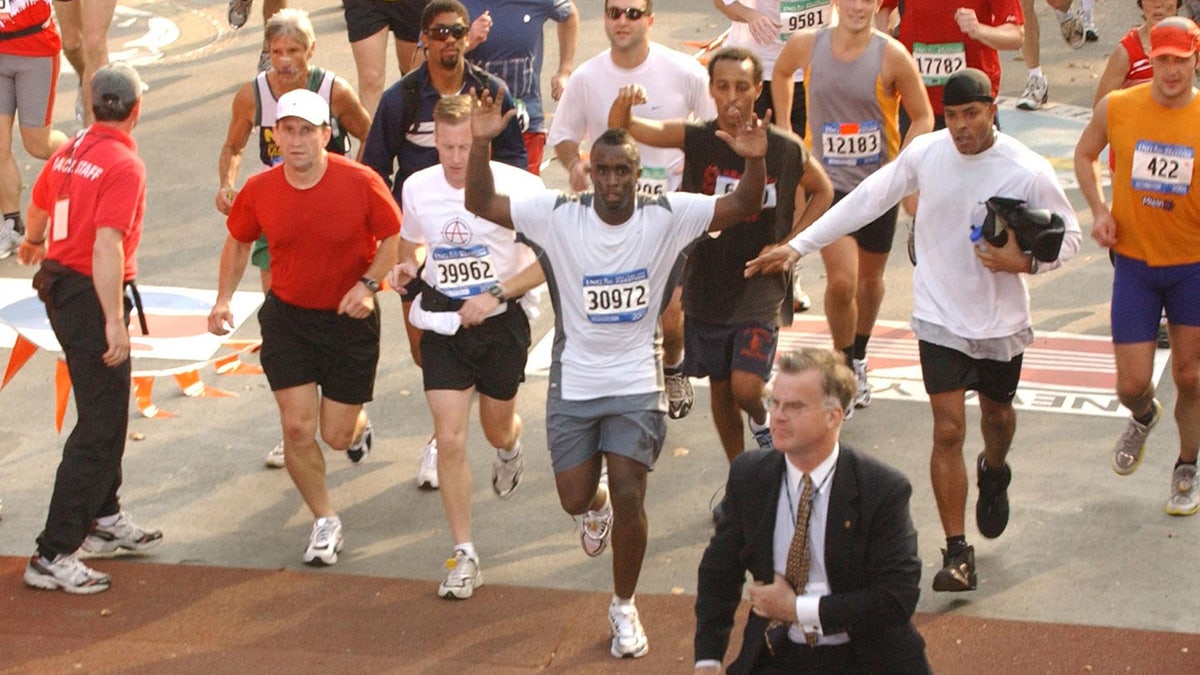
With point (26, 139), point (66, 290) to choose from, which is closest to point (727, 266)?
point (66, 290)

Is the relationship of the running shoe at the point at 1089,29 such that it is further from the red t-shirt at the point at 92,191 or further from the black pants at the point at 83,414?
the black pants at the point at 83,414

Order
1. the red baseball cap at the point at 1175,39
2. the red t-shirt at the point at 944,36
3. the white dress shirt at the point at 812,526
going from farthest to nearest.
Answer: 1. the red t-shirt at the point at 944,36
2. the red baseball cap at the point at 1175,39
3. the white dress shirt at the point at 812,526

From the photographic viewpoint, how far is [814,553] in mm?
5258

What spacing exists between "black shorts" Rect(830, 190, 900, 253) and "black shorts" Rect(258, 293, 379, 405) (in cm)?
257

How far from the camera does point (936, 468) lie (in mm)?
7711

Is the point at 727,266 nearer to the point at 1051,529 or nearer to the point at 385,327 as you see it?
the point at 1051,529

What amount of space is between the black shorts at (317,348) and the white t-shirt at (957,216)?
198 centimetres

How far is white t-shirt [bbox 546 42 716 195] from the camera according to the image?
9.47m

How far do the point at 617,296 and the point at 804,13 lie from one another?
425 cm

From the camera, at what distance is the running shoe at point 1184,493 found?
27.5ft

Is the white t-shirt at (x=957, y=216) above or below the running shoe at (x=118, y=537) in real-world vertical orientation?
above

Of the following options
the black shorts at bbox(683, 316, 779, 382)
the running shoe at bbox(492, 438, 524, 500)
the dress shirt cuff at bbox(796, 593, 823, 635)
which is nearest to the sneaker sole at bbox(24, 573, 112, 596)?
the running shoe at bbox(492, 438, 524, 500)

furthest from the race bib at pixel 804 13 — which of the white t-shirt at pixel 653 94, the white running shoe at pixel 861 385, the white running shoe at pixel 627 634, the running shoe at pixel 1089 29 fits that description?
the running shoe at pixel 1089 29

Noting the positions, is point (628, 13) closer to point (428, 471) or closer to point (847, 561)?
point (428, 471)
